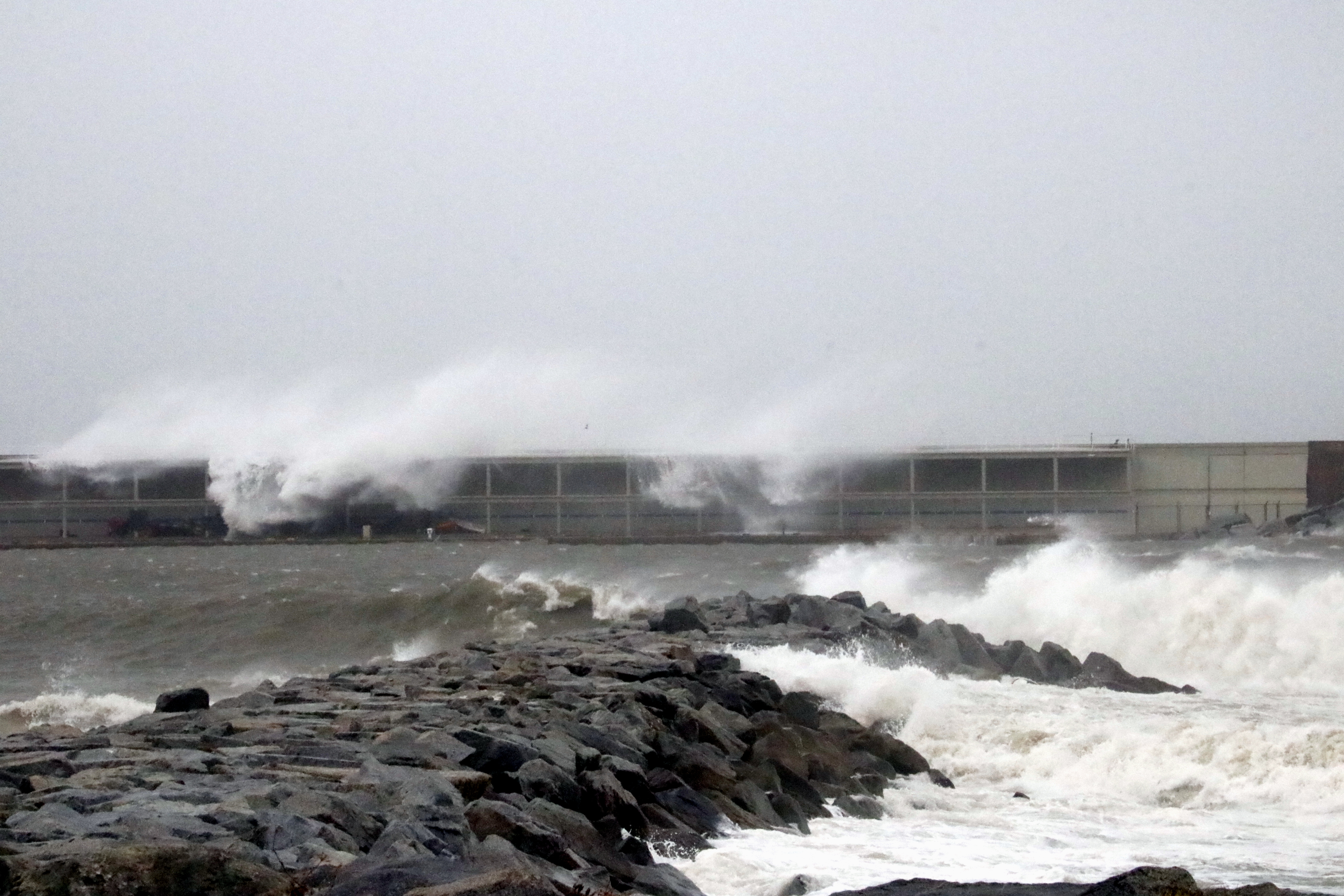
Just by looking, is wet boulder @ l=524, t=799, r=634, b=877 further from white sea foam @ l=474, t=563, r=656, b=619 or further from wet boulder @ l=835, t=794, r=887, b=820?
white sea foam @ l=474, t=563, r=656, b=619

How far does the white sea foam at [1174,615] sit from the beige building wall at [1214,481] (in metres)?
37.0

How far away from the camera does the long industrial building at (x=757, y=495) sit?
206 feet

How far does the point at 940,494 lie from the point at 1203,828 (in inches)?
2123

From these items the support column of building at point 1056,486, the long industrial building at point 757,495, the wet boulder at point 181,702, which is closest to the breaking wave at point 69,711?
the wet boulder at point 181,702

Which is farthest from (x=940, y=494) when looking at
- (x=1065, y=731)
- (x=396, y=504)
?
(x=1065, y=731)

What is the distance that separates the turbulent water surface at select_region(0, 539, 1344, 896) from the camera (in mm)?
8852

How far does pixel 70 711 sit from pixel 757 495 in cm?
5211

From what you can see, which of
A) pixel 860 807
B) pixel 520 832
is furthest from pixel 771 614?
pixel 520 832

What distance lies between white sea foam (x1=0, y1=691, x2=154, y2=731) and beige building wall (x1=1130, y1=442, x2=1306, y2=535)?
52786mm

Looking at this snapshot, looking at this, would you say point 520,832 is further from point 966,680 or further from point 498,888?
point 966,680

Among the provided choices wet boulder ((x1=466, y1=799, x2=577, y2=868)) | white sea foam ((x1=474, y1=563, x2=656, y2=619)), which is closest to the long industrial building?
white sea foam ((x1=474, y1=563, x2=656, y2=619))

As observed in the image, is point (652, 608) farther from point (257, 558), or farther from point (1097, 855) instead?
point (257, 558)

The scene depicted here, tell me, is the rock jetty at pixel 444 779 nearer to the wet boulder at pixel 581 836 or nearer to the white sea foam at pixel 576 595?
the wet boulder at pixel 581 836

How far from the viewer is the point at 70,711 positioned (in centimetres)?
1576
